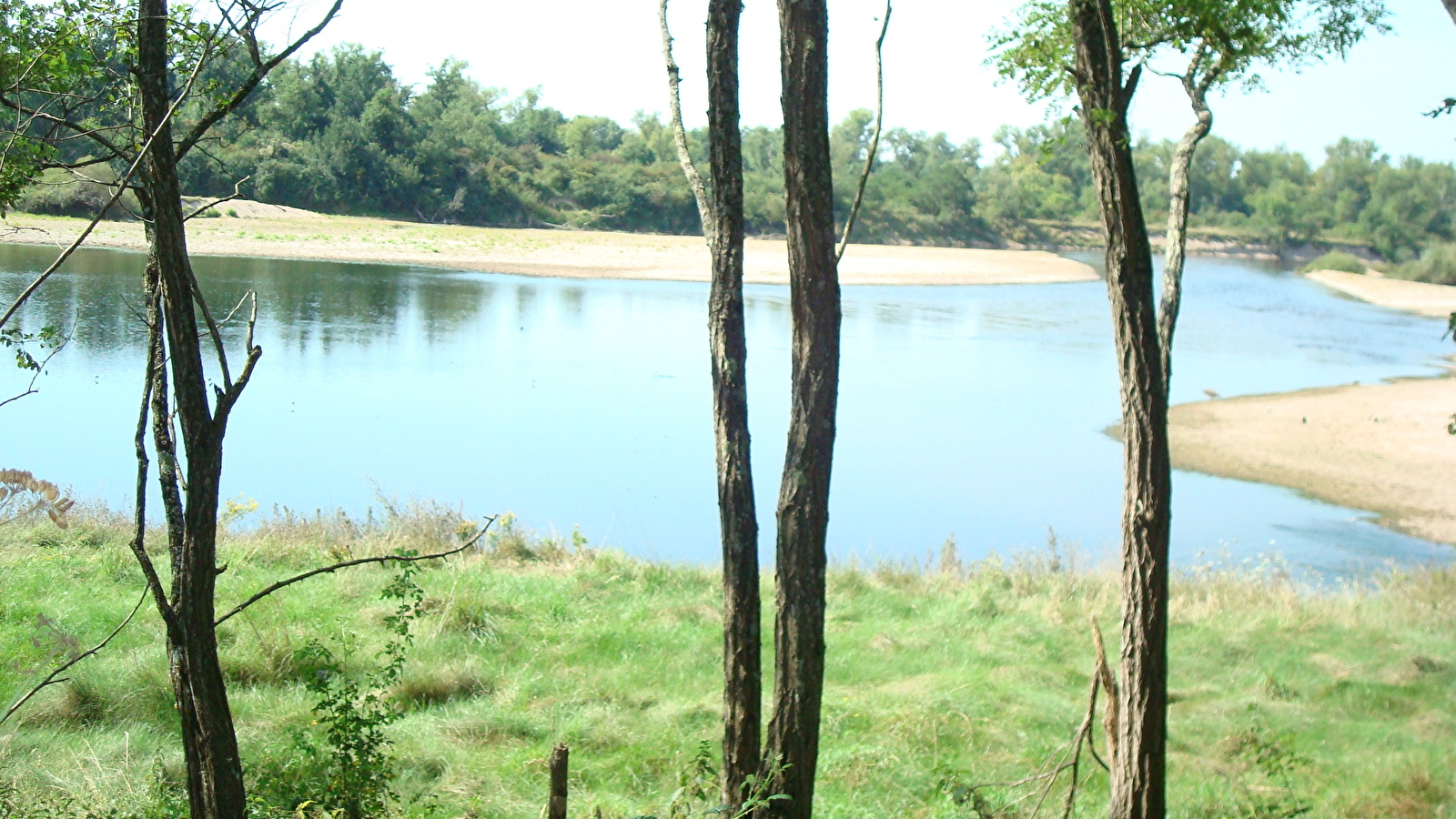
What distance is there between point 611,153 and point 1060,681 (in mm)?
61921

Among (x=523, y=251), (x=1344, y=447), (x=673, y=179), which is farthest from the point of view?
(x=673, y=179)

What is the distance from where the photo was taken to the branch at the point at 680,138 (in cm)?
376

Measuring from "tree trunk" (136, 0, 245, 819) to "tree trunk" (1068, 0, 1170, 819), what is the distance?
102 inches

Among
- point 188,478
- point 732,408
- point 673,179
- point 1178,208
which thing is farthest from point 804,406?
point 673,179

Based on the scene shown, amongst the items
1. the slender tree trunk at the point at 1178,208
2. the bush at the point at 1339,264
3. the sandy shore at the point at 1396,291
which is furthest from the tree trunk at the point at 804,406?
the bush at the point at 1339,264

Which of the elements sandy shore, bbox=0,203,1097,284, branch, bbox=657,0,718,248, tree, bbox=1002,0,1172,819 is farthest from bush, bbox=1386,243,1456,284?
branch, bbox=657,0,718,248

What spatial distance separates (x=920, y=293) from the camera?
38438mm

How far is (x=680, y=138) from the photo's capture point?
3889 mm

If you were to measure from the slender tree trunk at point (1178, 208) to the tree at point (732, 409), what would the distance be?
253 centimetres

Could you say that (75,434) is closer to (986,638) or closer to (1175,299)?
(986,638)

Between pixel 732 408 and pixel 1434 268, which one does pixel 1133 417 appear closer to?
pixel 732 408

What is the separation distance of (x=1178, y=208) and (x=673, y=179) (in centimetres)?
5417

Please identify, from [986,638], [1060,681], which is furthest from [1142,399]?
[986,638]

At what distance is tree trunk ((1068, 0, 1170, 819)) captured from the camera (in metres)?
3.57
